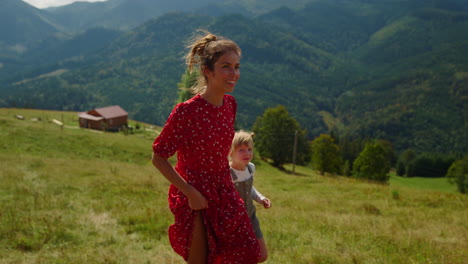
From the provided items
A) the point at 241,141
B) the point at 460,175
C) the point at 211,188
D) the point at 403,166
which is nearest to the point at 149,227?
the point at 241,141

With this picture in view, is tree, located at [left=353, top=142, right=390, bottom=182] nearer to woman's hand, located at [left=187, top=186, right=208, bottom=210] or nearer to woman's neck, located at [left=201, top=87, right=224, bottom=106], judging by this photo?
woman's neck, located at [left=201, top=87, right=224, bottom=106]

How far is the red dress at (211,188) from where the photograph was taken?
112 inches

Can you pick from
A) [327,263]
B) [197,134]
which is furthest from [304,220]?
[197,134]

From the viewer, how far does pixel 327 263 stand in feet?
18.3

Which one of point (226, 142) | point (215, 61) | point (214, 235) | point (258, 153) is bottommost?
point (258, 153)

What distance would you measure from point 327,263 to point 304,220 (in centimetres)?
280

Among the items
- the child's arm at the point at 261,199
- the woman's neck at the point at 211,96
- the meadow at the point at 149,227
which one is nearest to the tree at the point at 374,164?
the meadow at the point at 149,227

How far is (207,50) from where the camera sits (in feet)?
9.71

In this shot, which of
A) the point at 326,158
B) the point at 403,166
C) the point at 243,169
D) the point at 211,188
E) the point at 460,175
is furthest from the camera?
the point at 403,166

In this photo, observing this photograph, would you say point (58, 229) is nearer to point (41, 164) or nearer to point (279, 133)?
point (41, 164)

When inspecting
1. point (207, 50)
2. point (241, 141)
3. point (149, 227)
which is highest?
point (207, 50)

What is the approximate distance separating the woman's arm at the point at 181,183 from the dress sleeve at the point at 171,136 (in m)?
0.07

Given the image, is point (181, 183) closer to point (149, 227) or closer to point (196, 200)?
point (196, 200)

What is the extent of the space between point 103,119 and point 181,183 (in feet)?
233
